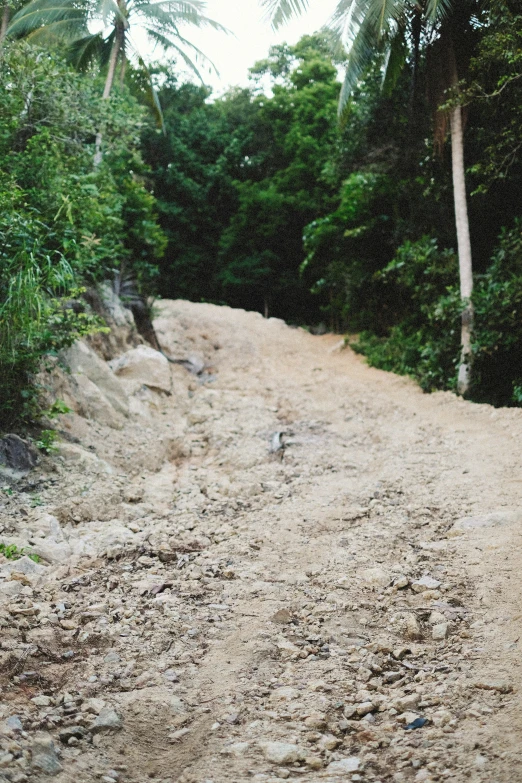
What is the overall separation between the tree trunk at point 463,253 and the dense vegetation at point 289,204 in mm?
164

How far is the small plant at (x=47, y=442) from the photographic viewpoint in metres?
5.55

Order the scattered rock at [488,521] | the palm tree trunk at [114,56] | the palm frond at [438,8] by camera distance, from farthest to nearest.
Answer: the palm tree trunk at [114,56] < the palm frond at [438,8] < the scattered rock at [488,521]

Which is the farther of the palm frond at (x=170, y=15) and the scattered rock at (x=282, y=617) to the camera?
the palm frond at (x=170, y=15)

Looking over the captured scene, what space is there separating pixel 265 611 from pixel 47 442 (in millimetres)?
3180

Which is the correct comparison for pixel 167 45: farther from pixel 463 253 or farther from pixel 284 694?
pixel 284 694

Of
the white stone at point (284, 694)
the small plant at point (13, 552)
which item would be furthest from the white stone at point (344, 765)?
the small plant at point (13, 552)

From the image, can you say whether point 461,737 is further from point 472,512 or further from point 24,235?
point 24,235

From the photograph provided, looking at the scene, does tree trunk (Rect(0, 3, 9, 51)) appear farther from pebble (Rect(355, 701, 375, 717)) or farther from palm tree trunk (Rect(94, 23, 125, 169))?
pebble (Rect(355, 701, 375, 717))

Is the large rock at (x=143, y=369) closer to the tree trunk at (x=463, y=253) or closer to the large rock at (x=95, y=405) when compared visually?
the large rock at (x=95, y=405)

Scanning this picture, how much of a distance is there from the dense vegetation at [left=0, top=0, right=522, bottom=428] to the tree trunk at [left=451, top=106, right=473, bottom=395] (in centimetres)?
16

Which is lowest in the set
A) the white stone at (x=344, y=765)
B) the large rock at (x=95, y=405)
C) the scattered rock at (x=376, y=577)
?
the white stone at (x=344, y=765)

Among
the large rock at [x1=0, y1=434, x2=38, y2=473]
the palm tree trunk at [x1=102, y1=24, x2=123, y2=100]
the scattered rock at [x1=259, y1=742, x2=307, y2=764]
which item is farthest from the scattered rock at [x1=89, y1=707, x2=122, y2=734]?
the palm tree trunk at [x1=102, y1=24, x2=123, y2=100]

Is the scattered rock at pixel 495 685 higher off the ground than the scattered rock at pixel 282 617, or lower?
higher

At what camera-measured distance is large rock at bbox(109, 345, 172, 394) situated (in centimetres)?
935
